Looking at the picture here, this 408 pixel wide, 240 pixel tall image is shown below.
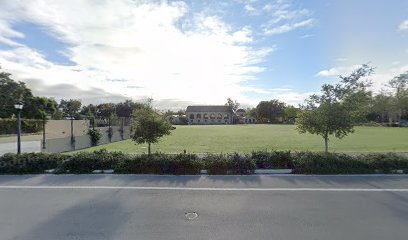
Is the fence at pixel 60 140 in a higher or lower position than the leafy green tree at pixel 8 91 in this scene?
lower

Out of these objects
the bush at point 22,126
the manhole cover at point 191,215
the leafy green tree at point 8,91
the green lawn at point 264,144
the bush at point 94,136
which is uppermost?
the leafy green tree at point 8,91

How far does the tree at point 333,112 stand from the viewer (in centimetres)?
1123

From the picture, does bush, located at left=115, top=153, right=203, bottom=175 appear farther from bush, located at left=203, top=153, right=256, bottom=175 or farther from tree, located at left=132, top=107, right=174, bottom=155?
tree, located at left=132, top=107, right=174, bottom=155

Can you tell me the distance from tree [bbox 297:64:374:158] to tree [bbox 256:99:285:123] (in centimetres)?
9446

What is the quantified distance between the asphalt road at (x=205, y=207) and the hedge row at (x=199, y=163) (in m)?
0.61

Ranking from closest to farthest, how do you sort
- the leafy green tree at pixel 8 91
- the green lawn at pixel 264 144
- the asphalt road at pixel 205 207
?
the asphalt road at pixel 205 207, the green lawn at pixel 264 144, the leafy green tree at pixel 8 91

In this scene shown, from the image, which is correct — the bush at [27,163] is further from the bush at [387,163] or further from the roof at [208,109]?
the roof at [208,109]

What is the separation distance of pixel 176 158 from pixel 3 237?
233 inches

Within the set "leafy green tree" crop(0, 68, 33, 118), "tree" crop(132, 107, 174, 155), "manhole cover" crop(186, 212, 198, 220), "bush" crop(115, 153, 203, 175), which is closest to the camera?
"manhole cover" crop(186, 212, 198, 220)

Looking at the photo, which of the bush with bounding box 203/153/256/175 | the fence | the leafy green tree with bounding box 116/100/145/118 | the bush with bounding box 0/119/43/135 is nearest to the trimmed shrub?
the bush with bounding box 203/153/256/175

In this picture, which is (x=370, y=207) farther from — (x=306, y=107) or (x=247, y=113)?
(x=247, y=113)

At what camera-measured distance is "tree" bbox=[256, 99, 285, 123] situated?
105 metres

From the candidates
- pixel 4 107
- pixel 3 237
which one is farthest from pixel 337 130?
pixel 4 107

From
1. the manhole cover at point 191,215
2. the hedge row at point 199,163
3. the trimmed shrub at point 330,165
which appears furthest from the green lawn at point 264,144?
the manhole cover at point 191,215
